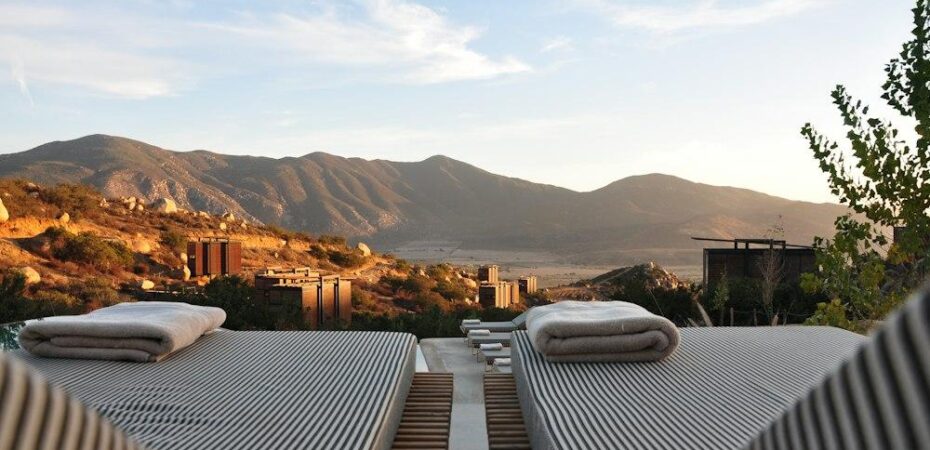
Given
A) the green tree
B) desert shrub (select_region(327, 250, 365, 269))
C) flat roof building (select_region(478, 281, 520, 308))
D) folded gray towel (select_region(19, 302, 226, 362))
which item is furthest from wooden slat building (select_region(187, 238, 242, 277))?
the green tree

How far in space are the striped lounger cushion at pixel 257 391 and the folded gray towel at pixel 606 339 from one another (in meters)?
0.73

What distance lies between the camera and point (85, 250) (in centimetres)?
1836

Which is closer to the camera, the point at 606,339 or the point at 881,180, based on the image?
the point at 606,339

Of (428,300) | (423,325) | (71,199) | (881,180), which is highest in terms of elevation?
(71,199)

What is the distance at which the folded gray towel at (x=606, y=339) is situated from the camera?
141 inches

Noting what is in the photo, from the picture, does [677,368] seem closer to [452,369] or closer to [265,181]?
[452,369]

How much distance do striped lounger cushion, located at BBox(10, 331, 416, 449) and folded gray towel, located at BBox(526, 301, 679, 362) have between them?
733 millimetres

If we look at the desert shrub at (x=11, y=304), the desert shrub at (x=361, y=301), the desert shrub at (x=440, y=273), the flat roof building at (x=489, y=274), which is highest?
the desert shrub at (x=11, y=304)

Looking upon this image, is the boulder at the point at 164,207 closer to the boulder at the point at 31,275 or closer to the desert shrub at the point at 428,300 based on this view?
the boulder at the point at 31,275

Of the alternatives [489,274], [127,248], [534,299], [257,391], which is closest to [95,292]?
[127,248]

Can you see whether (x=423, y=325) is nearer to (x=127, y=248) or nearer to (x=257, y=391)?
(x=257, y=391)

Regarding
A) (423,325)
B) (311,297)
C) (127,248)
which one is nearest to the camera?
(423,325)

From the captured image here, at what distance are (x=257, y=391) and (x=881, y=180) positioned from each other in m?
4.23

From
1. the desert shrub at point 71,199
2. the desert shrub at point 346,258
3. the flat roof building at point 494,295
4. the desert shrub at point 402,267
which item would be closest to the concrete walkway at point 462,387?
the flat roof building at point 494,295
